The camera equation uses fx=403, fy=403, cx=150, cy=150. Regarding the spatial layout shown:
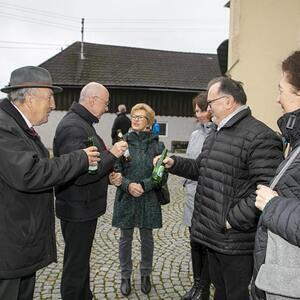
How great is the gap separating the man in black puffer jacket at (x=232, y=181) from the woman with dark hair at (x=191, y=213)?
0.95 meters

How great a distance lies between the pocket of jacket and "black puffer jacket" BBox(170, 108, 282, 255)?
83 centimetres

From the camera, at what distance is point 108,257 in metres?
5.36

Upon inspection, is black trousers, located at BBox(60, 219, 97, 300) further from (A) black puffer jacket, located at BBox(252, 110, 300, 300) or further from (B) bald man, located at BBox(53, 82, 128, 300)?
(A) black puffer jacket, located at BBox(252, 110, 300, 300)

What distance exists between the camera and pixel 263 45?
8430 millimetres

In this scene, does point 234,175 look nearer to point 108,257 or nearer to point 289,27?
point 108,257

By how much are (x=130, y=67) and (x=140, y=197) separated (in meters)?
23.4

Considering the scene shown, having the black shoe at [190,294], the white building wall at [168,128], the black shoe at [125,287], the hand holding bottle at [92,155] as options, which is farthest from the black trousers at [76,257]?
the white building wall at [168,128]

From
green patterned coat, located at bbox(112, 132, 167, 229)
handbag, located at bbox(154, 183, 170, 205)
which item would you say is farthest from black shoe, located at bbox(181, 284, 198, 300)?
handbag, located at bbox(154, 183, 170, 205)

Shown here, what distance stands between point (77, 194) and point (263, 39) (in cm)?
637

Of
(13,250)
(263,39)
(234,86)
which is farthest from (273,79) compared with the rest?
(13,250)

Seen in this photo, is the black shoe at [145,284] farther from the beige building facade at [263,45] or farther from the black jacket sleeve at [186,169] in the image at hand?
the beige building facade at [263,45]

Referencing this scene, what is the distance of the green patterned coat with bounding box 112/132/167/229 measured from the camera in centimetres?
432

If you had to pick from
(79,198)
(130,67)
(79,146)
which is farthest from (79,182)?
(130,67)

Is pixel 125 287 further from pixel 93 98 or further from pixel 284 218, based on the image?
pixel 284 218
